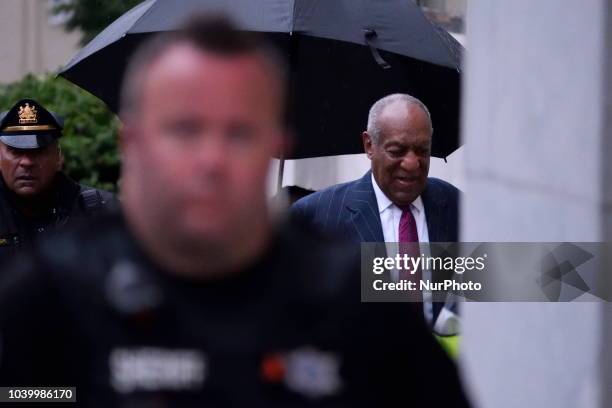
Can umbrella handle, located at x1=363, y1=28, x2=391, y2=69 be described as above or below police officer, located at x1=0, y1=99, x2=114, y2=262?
above

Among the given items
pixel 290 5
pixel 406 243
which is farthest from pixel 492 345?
pixel 290 5

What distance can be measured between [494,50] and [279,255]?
2.11m

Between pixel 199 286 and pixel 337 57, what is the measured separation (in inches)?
189

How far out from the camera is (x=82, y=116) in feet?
49.0

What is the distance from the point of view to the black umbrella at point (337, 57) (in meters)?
6.47

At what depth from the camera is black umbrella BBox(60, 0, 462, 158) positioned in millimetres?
6473

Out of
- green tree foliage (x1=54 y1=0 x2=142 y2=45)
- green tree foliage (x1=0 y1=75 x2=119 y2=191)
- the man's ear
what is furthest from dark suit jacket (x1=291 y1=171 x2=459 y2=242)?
green tree foliage (x1=54 y1=0 x2=142 y2=45)

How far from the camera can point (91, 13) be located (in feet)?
56.1

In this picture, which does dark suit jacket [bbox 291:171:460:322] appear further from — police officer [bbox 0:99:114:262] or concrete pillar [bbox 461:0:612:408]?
police officer [bbox 0:99:114:262]

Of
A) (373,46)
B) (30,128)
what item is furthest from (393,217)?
(30,128)

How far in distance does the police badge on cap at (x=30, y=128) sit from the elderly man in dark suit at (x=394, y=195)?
210cm

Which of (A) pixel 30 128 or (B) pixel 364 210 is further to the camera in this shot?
(A) pixel 30 128

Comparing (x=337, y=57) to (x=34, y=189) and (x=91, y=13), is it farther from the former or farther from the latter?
(x=91, y=13)

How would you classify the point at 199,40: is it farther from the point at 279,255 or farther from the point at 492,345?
the point at 492,345
